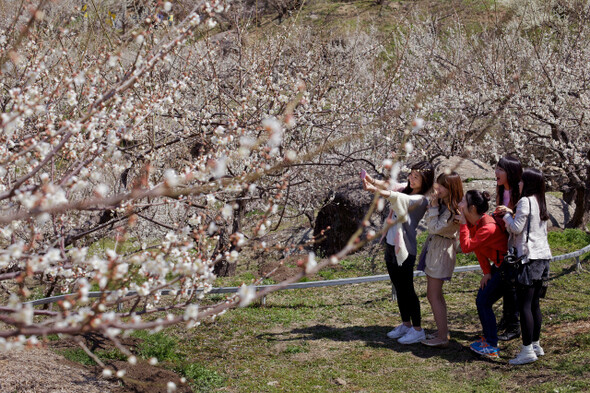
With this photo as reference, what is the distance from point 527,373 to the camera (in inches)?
179

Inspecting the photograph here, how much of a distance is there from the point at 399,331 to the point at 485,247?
1360mm

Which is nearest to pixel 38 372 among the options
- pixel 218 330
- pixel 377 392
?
pixel 218 330

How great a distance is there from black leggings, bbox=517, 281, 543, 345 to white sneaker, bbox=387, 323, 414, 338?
1.24 metres

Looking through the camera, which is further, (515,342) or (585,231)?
(585,231)

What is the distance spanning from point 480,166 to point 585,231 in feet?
7.76

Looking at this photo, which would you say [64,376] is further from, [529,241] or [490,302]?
[529,241]

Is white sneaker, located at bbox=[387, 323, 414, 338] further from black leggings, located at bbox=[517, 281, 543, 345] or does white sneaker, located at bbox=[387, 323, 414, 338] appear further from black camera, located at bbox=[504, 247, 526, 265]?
black camera, located at bbox=[504, 247, 526, 265]

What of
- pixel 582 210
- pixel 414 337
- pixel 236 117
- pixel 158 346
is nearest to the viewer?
pixel 158 346

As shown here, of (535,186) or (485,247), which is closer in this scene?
(535,186)

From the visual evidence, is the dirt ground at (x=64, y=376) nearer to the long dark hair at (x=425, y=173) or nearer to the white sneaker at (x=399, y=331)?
the white sneaker at (x=399, y=331)

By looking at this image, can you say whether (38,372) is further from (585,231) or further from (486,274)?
(585,231)

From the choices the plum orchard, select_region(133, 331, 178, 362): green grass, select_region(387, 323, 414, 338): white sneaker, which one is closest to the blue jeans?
select_region(387, 323, 414, 338): white sneaker

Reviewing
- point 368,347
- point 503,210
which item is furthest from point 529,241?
point 368,347

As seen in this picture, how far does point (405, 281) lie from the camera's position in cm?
524
